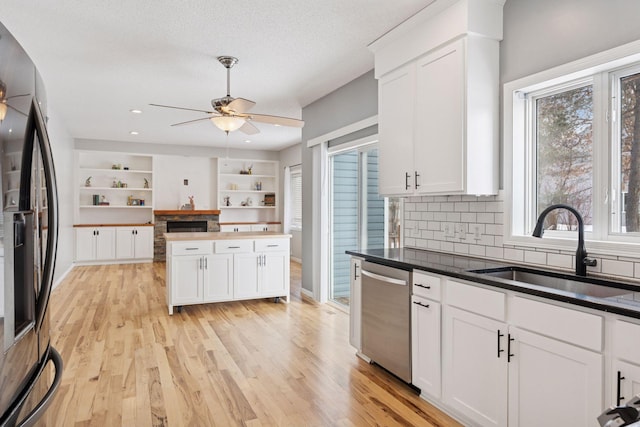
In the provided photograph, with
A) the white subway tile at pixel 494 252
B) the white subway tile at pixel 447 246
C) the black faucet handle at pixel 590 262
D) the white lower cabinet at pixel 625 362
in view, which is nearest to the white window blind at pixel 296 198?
the white subway tile at pixel 447 246

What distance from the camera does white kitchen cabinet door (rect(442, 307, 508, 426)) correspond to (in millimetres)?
2021

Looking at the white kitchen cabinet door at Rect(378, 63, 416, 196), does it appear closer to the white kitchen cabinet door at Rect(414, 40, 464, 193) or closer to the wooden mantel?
the white kitchen cabinet door at Rect(414, 40, 464, 193)

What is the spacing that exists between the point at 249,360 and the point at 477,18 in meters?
2.93

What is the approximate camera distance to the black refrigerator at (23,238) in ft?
2.84

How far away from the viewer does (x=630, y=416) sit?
731 mm

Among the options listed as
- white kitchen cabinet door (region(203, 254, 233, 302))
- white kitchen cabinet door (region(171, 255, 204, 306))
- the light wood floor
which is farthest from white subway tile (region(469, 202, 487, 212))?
white kitchen cabinet door (region(171, 255, 204, 306))

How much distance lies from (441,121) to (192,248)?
3154 mm

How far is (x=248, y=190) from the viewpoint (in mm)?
10047

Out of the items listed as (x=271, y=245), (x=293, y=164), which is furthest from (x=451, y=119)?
(x=293, y=164)

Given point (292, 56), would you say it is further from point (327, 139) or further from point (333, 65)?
point (327, 139)

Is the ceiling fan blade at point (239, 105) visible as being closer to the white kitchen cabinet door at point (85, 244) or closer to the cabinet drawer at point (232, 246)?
the cabinet drawer at point (232, 246)

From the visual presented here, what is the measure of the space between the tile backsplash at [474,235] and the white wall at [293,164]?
567 centimetres

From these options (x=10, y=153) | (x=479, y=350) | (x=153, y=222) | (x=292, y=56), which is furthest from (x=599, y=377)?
(x=153, y=222)

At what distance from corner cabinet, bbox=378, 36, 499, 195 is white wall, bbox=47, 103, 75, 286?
4.90m
